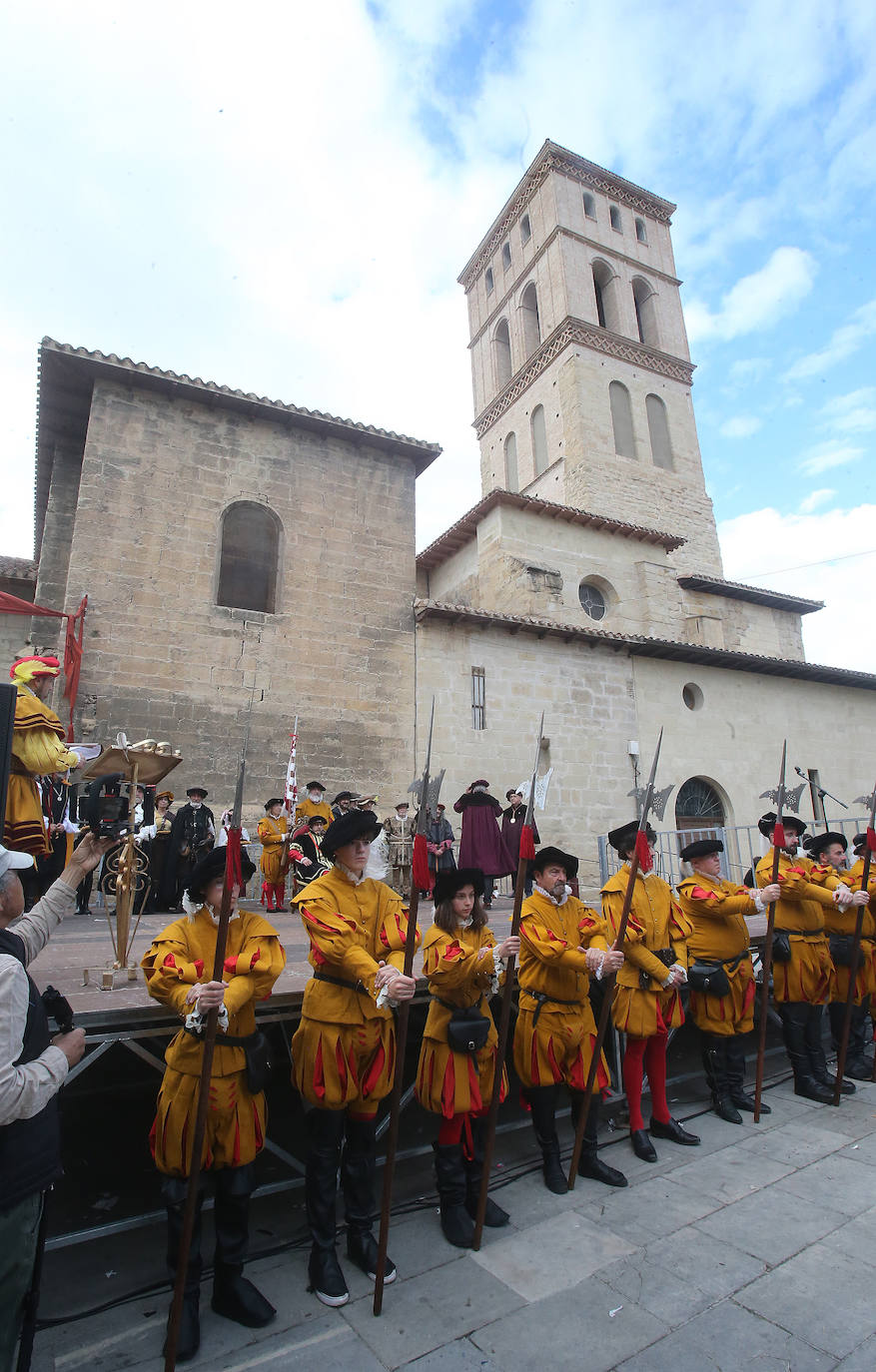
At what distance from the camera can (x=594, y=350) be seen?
26328 mm

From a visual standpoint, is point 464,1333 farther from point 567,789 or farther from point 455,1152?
point 567,789

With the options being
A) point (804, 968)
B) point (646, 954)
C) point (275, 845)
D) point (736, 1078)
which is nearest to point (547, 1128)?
point (646, 954)

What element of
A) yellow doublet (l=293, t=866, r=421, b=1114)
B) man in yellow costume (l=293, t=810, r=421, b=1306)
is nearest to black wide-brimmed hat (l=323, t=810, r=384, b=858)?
man in yellow costume (l=293, t=810, r=421, b=1306)

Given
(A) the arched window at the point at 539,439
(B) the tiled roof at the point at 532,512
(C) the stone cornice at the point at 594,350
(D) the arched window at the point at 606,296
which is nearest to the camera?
(B) the tiled roof at the point at 532,512

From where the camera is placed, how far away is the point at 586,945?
14.4 feet

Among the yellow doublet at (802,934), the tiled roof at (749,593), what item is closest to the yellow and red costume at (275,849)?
the yellow doublet at (802,934)

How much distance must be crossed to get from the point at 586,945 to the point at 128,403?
13.3 metres

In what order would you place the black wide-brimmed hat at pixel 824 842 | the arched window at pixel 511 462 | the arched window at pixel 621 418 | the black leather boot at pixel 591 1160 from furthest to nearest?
the arched window at pixel 511 462, the arched window at pixel 621 418, the black wide-brimmed hat at pixel 824 842, the black leather boot at pixel 591 1160

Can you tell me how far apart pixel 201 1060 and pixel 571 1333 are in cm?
193

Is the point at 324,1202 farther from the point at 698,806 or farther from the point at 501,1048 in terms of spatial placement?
the point at 698,806

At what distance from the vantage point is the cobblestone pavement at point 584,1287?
2.71 meters

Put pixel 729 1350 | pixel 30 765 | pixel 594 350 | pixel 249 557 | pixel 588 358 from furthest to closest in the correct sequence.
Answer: pixel 594 350 < pixel 588 358 < pixel 249 557 < pixel 30 765 < pixel 729 1350

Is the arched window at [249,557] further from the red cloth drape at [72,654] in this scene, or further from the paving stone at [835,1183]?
the paving stone at [835,1183]

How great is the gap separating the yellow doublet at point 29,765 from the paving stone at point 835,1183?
16.6ft
